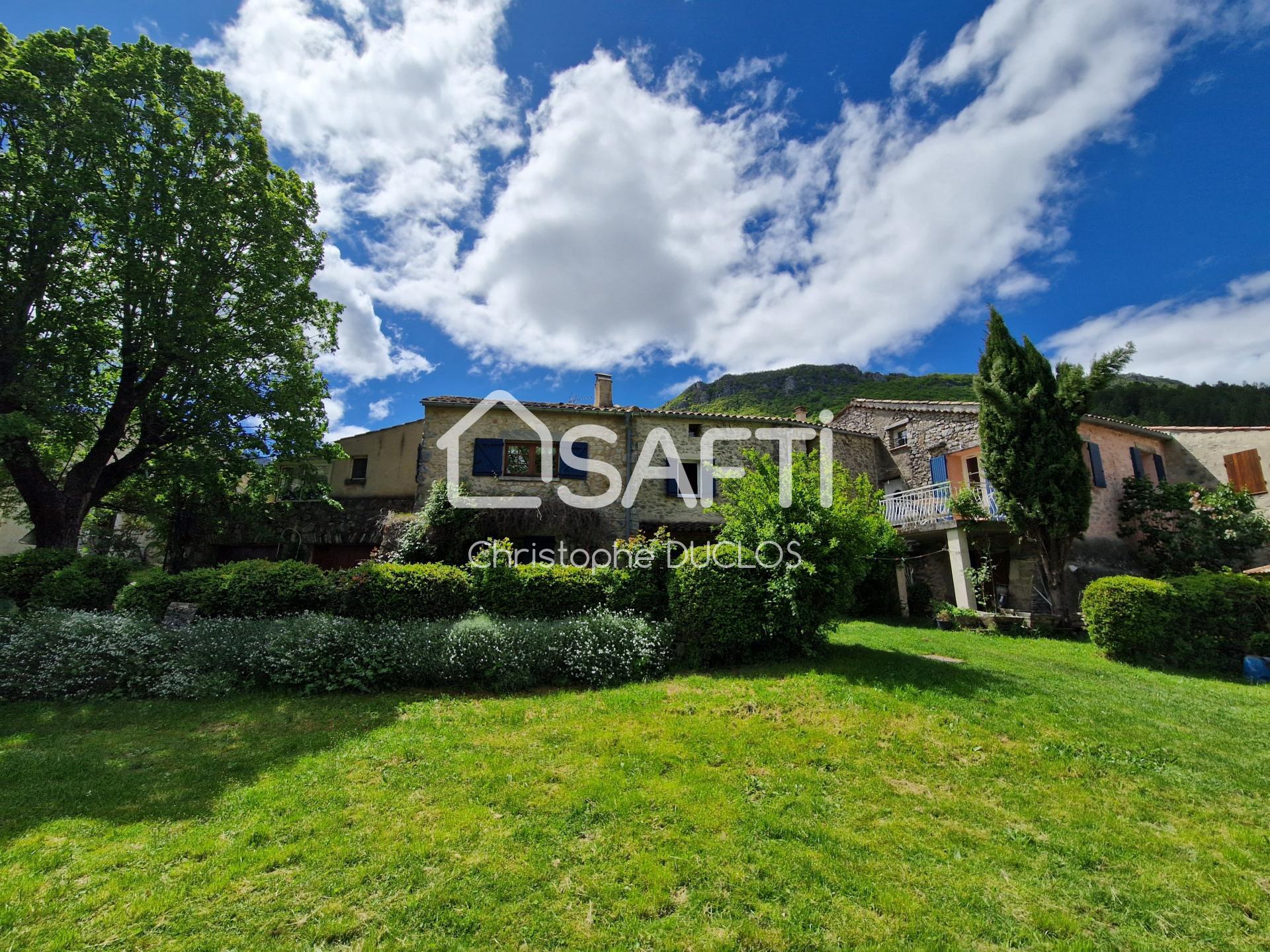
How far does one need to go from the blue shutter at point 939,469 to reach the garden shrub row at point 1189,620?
757 cm

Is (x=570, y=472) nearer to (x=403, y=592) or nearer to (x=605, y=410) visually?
(x=605, y=410)

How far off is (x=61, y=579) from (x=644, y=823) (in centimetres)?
1072

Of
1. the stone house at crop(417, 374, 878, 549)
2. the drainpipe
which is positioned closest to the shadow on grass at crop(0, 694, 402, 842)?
the stone house at crop(417, 374, 878, 549)

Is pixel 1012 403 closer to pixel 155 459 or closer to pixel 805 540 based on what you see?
pixel 805 540

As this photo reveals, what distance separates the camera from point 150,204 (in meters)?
10.9

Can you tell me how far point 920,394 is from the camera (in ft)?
128

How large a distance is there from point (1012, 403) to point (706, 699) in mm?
10622

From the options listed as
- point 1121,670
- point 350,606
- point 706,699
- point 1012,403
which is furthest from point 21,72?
point 1121,670

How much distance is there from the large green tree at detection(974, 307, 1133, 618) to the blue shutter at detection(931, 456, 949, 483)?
3996 mm

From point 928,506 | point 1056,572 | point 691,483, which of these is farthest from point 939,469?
point 691,483

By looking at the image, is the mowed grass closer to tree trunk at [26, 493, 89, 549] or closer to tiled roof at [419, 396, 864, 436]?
tree trunk at [26, 493, 89, 549]

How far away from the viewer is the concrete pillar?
41.3 ft

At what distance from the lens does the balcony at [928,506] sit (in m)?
Result: 12.8

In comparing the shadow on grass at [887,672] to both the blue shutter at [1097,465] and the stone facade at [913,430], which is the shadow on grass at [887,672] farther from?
the blue shutter at [1097,465]
